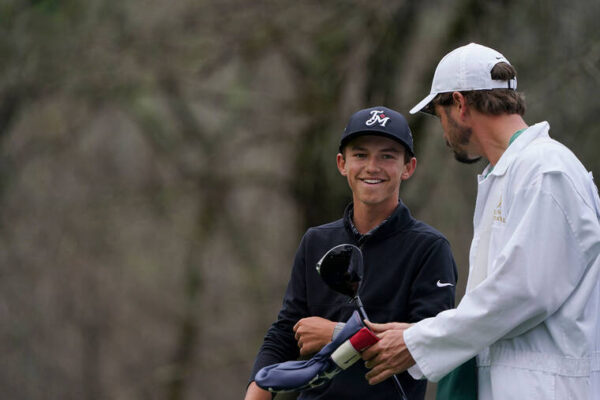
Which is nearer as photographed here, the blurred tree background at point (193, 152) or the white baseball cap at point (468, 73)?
the white baseball cap at point (468, 73)

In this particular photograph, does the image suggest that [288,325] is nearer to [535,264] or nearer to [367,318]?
[367,318]

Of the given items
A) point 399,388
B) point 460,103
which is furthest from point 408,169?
point 399,388

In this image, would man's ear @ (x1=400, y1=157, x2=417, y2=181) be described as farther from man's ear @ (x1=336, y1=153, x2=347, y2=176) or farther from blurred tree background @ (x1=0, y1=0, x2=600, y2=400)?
blurred tree background @ (x1=0, y1=0, x2=600, y2=400)

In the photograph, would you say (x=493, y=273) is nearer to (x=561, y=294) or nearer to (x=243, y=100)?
(x=561, y=294)

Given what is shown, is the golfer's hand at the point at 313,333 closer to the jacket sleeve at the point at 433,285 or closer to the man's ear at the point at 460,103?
the jacket sleeve at the point at 433,285

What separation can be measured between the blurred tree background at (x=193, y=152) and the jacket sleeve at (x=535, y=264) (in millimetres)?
5226

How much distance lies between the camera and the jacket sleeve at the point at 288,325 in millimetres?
3568

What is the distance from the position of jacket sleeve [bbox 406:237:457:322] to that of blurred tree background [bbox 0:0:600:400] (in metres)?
4.81

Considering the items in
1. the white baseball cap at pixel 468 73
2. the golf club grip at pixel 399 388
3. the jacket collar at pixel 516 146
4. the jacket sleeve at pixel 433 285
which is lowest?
the golf club grip at pixel 399 388

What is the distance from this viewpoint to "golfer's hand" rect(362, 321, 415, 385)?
3.11 m

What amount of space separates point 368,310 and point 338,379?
26cm

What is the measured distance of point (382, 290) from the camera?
11.0 ft

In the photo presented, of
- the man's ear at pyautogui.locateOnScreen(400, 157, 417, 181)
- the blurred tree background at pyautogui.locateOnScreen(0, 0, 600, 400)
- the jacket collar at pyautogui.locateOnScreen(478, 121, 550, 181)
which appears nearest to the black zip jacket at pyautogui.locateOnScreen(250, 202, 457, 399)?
the man's ear at pyautogui.locateOnScreen(400, 157, 417, 181)

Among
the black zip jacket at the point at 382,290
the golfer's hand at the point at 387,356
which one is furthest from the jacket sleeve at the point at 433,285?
the golfer's hand at the point at 387,356
